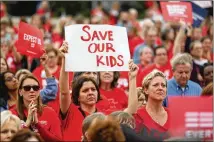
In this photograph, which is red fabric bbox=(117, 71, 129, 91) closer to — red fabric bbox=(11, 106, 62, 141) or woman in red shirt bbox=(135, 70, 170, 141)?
woman in red shirt bbox=(135, 70, 170, 141)

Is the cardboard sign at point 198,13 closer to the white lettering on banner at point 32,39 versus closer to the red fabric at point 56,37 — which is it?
the white lettering on banner at point 32,39

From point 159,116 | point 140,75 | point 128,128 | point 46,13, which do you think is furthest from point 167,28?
point 128,128

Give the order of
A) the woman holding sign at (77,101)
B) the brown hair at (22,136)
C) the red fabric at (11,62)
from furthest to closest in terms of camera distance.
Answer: the red fabric at (11,62) → the woman holding sign at (77,101) → the brown hair at (22,136)

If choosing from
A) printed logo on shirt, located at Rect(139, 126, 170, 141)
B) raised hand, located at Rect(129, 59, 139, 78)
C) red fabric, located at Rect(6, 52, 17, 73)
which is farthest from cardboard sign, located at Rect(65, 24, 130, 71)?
red fabric, located at Rect(6, 52, 17, 73)

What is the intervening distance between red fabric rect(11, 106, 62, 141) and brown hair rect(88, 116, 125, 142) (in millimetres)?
1653

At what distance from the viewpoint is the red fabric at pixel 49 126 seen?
874cm

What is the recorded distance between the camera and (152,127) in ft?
29.6

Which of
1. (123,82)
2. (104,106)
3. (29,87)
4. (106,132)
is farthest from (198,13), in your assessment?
(106,132)

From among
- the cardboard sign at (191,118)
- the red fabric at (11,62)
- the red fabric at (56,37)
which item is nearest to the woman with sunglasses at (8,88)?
the cardboard sign at (191,118)

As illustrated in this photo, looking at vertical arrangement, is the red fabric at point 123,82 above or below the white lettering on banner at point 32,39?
below

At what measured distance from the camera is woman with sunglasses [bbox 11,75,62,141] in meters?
8.75

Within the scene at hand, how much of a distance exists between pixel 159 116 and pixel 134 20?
1463cm

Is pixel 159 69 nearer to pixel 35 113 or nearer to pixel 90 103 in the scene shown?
pixel 90 103

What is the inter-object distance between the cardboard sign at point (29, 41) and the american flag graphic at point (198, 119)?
11.3ft
